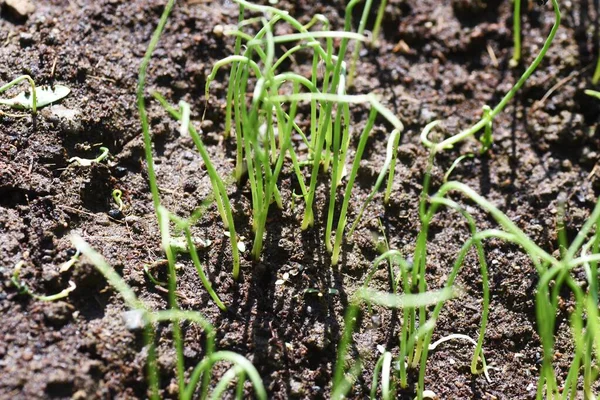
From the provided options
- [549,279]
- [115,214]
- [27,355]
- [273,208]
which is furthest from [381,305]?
[27,355]

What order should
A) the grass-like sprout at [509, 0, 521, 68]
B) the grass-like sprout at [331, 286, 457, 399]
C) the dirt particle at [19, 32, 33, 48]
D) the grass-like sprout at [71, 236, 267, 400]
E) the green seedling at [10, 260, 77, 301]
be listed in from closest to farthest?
1. the grass-like sprout at [71, 236, 267, 400]
2. the grass-like sprout at [331, 286, 457, 399]
3. the green seedling at [10, 260, 77, 301]
4. the dirt particle at [19, 32, 33, 48]
5. the grass-like sprout at [509, 0, 521, 68]

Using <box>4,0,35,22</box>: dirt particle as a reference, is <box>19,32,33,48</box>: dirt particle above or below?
below

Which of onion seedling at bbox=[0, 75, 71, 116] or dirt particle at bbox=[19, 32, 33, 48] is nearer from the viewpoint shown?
onion seedling at bbox=[0, 75, 71, 116]

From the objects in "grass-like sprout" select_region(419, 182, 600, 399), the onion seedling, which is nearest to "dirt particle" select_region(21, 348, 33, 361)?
the onion seedling

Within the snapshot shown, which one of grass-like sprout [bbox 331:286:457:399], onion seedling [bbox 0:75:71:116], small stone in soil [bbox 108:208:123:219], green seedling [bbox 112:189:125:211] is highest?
onion seedling [bbox 0:75:71:116]

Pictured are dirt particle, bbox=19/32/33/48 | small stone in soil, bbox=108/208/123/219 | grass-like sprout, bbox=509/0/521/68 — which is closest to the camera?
small stone in soil, bbox=108/208/123/219

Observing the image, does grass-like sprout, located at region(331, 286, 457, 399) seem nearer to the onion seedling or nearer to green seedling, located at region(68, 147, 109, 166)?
green seedling, located at region(68, 147, 109, 166)

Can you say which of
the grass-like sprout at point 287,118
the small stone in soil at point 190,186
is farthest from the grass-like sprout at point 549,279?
the small stone in soil at point 190,186

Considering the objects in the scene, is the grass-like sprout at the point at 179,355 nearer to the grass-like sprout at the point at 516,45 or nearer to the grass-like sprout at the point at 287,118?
the grass-like sprout at the point at 287,118

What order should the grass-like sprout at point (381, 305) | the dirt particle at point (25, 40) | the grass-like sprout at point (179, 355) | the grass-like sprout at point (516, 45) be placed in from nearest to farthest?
the grass-like sprout at point (179, 355), the grass-like sprout at point (381, 305), the dirt particle at point (25, 40), the grass-like sprout at point (516, 45)
